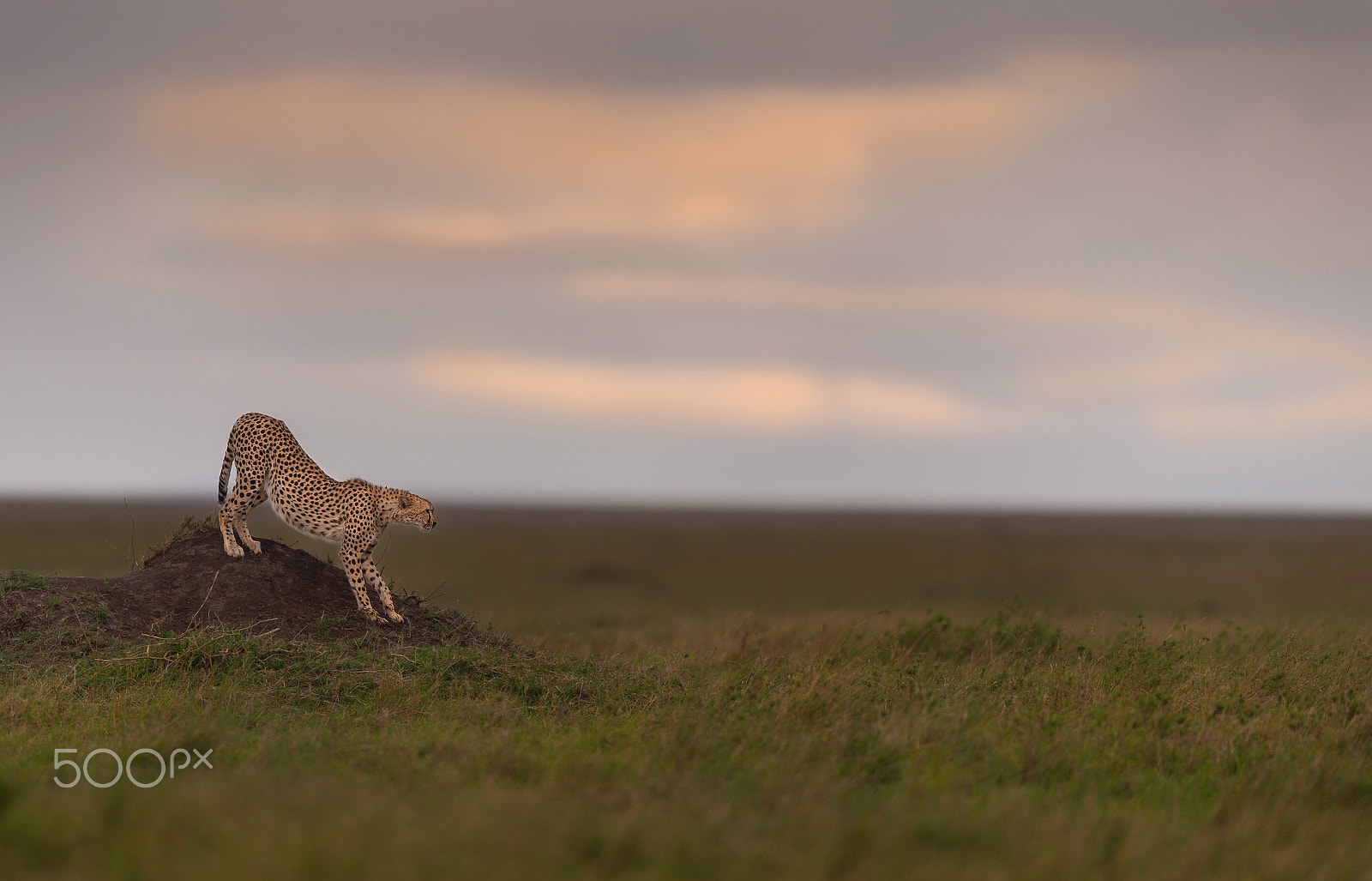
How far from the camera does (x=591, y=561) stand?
54625mm

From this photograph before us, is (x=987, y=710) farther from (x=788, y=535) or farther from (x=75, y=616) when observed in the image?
(x=788, y=535)

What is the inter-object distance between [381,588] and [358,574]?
327 millimetres

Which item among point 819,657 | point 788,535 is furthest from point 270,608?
point 788,535

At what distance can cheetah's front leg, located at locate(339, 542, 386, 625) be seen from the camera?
46.9 ft

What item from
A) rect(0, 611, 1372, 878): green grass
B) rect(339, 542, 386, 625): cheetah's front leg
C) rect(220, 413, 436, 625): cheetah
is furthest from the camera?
rect(220, 413, 436, 625): cheetah

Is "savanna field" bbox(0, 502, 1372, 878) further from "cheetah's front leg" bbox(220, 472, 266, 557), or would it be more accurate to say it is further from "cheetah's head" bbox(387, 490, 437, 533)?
"cheetah's front leg" bbox(220, 472, 266, 557)

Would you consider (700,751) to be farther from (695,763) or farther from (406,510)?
(406,510)

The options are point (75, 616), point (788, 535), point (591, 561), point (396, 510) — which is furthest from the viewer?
point (788, 535)

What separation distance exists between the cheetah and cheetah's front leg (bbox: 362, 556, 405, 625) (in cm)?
1

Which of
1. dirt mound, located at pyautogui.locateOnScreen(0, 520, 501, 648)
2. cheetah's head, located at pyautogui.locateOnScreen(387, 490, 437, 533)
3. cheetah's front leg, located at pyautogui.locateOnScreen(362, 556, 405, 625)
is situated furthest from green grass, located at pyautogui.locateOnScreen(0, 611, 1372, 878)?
cheetah's head, located at pyautogui.locateOnScreen(387, 490, 437, 533)

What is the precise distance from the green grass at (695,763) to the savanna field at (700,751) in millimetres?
29

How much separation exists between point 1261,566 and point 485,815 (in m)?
57.4

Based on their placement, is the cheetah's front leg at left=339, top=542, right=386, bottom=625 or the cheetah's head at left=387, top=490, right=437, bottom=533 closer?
the cheetah's front leg at left=339, top=542, right=386, bottom=625

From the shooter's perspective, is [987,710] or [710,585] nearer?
[987,710]
